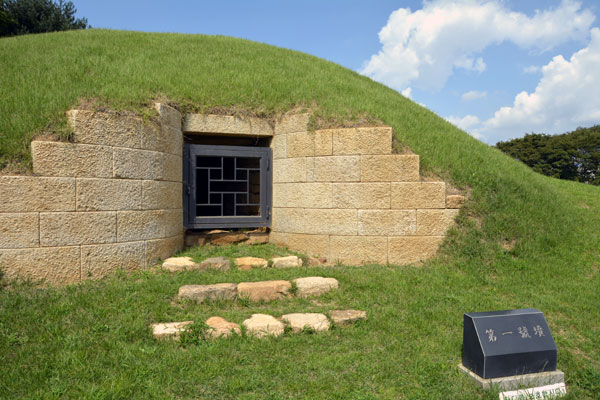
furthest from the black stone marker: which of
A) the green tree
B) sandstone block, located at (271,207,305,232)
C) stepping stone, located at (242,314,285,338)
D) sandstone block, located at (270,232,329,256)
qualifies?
the green tree

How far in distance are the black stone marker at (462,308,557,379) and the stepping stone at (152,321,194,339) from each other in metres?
2.86

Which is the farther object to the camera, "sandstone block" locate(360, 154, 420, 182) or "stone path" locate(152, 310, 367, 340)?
"sandstone block" locate(360, 154, 420, 182)

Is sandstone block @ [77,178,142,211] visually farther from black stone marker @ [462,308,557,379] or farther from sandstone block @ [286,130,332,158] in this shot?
black stone marker @ [462,308,557,379]

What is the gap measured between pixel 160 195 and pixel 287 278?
252 cm

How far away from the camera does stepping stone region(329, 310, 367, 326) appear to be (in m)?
4.34

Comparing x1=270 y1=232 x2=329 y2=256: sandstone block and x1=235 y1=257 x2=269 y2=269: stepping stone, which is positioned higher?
x1=270 y1=232 x2=329 y2=256: sandstone block

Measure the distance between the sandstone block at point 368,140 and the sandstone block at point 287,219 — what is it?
1449 millimetres

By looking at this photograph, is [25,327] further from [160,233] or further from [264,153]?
[264,153]

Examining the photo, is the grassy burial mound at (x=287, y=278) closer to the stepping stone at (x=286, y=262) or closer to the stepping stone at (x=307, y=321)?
the stepping stone at (x=307, y=321)

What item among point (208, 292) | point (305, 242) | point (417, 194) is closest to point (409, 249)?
point (417, 194)

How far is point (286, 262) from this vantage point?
6.21m

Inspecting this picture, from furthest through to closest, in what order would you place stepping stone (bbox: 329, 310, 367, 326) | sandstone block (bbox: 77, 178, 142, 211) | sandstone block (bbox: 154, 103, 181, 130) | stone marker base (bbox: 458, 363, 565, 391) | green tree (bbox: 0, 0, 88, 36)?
green tree (bbox: 0, 0, 88, 36)
sandstone block (bbox: 154, 103, 181, 130)
sandstone block (bbox: 77, 178, 142, 211)
stepping stone (bbox: 329, 310, 367, 326)
stone marker base (bbox: 458, 363, 565, 391)

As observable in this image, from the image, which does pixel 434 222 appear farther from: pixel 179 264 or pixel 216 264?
pixel 179 264

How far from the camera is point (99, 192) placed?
17.9 feet
